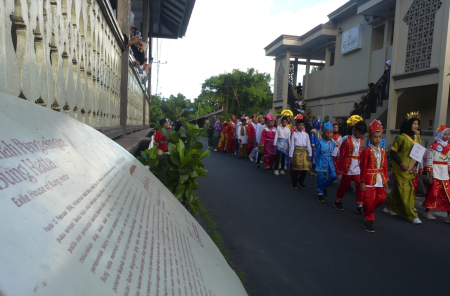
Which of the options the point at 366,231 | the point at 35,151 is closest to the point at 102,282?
the point at 35,151

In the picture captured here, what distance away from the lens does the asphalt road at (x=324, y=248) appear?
11.3ft

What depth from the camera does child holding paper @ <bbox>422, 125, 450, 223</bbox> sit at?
20.0ft

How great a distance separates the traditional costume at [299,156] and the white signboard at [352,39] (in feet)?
28.9

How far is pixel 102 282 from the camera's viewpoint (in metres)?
0.71

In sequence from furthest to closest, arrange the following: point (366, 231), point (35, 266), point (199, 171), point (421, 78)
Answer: point (421, 78) → point (366, 231) → point (199, 171) → point (35, 266)

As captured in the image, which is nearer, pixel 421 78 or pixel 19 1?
pixel 19 1

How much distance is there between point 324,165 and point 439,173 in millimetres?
Answer: 2051

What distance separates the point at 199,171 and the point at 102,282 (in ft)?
10.1

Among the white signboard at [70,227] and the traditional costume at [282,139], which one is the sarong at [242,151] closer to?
the traditional costume at [282,139]

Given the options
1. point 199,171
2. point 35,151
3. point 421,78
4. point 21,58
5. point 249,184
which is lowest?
point 249,184

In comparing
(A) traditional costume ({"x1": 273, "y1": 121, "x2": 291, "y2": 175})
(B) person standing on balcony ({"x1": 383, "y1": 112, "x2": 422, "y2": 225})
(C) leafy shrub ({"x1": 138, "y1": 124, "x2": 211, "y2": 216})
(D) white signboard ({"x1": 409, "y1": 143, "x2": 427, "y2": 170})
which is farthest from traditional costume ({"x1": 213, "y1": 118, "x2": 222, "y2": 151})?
(C) leafy shrub ({"x1": 138, "y1": 124, "x2": 211, "y2": 216})

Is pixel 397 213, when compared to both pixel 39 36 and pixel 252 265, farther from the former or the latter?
pixel 39 36

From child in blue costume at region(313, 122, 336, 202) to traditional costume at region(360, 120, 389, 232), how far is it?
1.83 m

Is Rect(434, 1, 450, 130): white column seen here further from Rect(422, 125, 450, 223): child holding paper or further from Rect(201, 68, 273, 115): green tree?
Rect(201, 68, 273, 115): green tree
